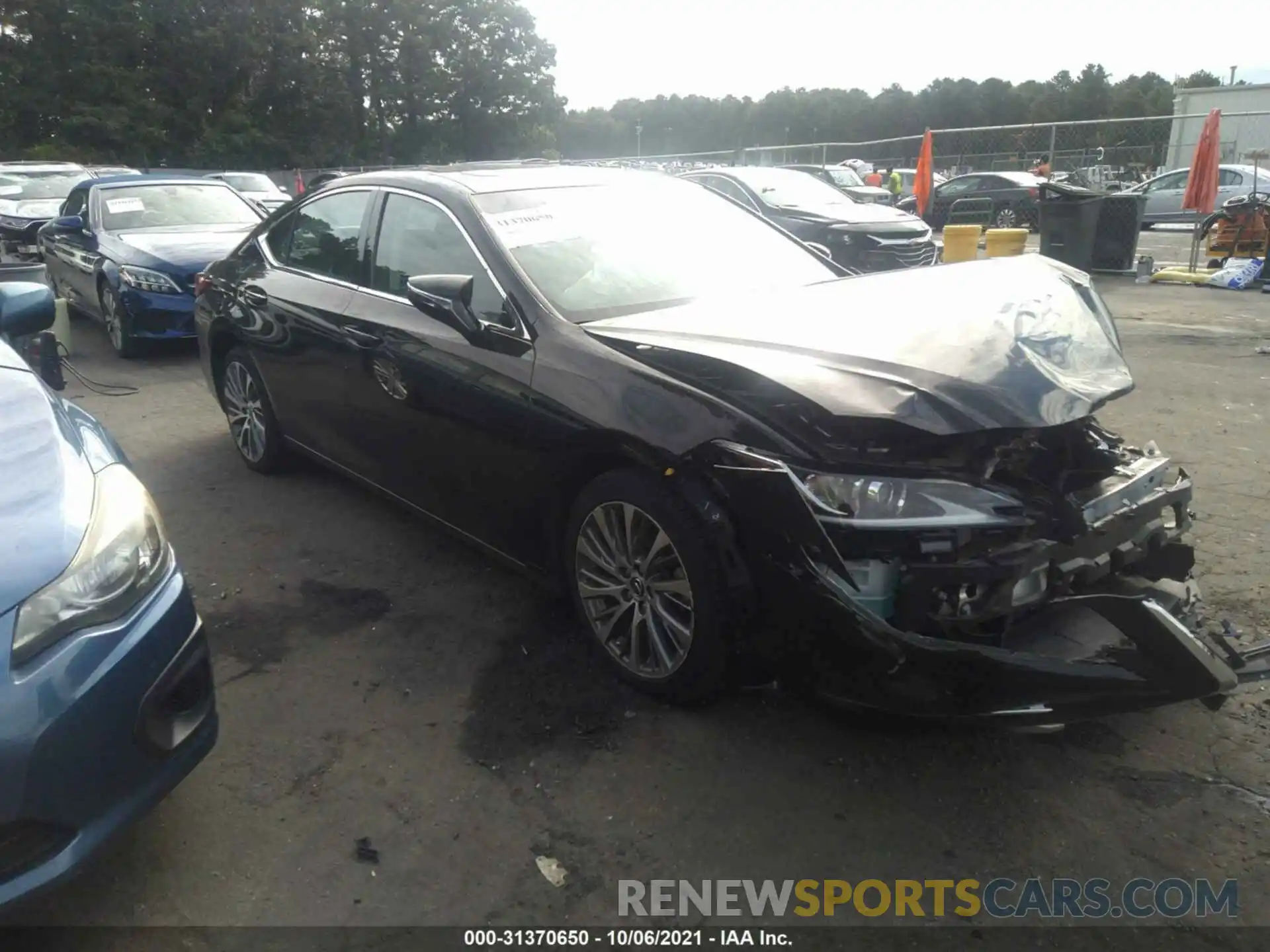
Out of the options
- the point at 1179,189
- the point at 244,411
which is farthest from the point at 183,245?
the point at 1179,189

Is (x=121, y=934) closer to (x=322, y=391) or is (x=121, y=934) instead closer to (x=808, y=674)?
(x=808, y=674)

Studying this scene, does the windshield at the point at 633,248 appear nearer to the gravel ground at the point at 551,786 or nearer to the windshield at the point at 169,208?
the gravel ground at the point at 551,786

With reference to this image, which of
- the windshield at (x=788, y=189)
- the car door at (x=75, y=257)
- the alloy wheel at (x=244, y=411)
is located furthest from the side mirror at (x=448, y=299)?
the windshield at (x=788, y=189)

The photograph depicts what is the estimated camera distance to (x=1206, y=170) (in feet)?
44.4

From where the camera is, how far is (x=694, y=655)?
9.51 ft

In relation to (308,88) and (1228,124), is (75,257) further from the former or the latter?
(308,88)

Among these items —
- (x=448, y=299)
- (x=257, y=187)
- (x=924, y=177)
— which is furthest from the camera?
(x=924, y=177)

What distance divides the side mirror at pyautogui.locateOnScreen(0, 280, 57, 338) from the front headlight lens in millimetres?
1289

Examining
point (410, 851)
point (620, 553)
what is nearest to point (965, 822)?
point (620, 553)

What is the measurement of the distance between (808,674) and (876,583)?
0.32 meters

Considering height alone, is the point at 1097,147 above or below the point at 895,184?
above

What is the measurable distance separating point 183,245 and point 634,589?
727cm

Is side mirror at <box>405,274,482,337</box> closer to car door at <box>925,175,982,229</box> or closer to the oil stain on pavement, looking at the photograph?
the oil stain on pavement

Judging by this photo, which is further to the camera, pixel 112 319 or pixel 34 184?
pixel 34 184
